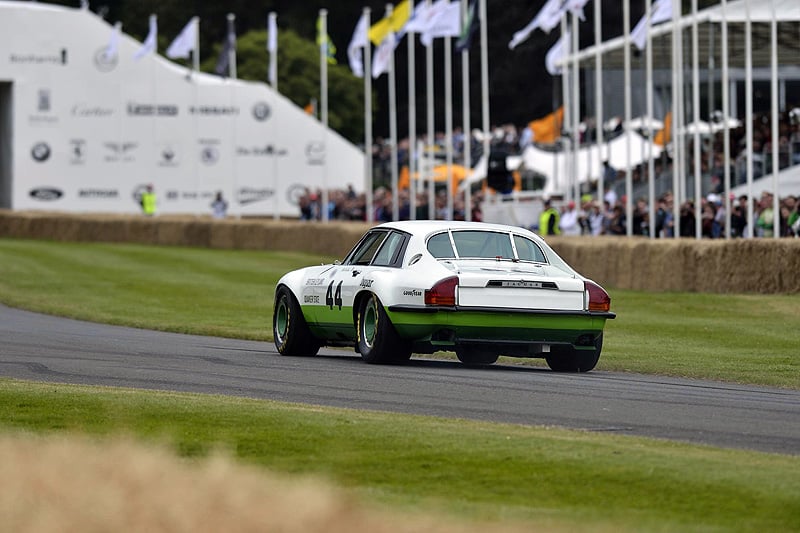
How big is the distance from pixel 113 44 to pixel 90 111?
14.0ft

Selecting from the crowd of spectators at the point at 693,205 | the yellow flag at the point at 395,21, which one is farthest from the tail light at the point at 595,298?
the yellow flag at the point at 395,21

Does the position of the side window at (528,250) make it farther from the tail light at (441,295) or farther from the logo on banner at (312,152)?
the logo on banner at (312,152)

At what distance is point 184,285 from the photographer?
29.8 m

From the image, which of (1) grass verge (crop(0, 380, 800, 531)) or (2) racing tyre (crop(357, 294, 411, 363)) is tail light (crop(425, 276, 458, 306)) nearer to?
(2) racing tyre (crop(357, 294, 411, 363))

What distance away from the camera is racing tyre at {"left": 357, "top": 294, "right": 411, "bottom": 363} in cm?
1401

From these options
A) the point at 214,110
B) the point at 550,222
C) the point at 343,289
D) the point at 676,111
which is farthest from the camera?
the point at 214,110

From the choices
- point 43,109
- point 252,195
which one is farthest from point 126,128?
point 252,195

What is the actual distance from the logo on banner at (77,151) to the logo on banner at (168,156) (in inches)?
109

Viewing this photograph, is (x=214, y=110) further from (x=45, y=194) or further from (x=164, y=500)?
(x=164, y=500)

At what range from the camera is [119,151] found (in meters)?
60.2

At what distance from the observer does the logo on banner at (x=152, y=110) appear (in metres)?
60.2

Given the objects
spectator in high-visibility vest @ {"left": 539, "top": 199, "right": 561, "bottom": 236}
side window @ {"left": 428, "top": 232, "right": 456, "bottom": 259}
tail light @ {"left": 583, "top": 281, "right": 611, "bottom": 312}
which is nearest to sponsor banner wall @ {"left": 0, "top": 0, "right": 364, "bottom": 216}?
spectator in high-visibility vest @ {"left": 539, "top": 199, "right": 561, "bottom": 236}

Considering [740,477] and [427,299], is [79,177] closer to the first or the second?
[427,299]

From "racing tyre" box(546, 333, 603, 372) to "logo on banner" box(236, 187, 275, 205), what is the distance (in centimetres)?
4839
